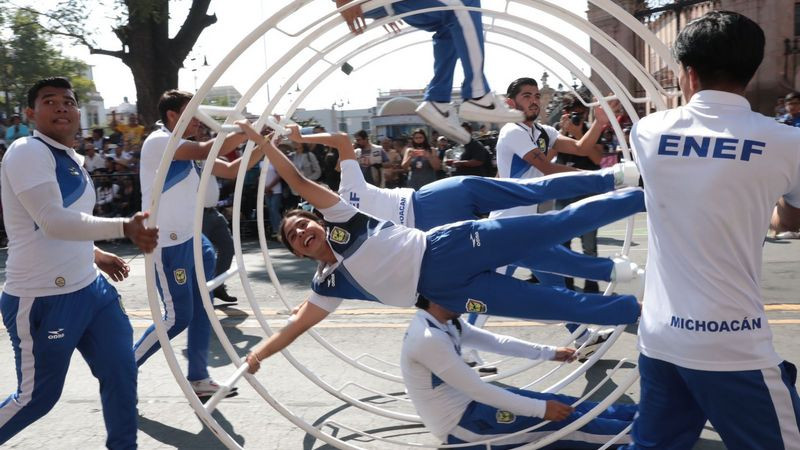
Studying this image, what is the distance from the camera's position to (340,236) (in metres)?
3.36

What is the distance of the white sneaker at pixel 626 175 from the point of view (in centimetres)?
354

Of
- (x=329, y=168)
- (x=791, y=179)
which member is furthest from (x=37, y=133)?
(x=329, y=168)

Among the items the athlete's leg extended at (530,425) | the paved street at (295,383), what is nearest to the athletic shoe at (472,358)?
the paved street at (295,383)

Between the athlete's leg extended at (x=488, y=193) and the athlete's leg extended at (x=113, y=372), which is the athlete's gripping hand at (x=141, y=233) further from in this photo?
the athlete's leg extended at (x=488, y=193)

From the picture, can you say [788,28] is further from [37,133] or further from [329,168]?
[37,133]

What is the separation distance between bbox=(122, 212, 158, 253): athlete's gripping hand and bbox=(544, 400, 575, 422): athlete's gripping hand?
1.79 m

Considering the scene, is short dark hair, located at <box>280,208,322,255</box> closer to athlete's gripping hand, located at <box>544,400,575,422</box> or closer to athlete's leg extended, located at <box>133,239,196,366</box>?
athlete's leg extended, located at <box>133,239,196,366</box>

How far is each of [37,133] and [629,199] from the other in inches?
103

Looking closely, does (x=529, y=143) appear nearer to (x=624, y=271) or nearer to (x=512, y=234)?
(x=624, y=271)

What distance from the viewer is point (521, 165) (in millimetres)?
5219

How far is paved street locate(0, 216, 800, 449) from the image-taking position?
159 inches

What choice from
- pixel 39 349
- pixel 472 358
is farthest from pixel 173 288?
pixel 472 358

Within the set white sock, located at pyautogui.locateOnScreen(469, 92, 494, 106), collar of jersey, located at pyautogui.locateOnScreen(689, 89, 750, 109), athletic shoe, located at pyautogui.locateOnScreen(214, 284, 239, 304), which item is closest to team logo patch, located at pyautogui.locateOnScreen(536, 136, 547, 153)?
white sock, located at pyautogui.locateOnScreen(469, 92, 494, 106)

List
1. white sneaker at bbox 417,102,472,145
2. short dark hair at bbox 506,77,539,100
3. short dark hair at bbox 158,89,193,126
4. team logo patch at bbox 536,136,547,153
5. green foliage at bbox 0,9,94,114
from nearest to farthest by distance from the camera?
white sneaker at bbox 417,102,472,145 → short dark hair at bbox 158,89,193,126 → short dark hair at bbox 506,77,539,100 → team logo patch at bbox 536,136,547,153 → green foliage at bbox 0,9,94,114
